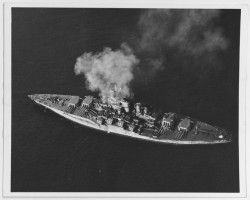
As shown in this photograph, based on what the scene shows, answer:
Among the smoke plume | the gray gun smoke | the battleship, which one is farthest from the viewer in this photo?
the battleship

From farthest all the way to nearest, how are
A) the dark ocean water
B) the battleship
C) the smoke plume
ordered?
the battleship → the smoke plume → the dark ocean water

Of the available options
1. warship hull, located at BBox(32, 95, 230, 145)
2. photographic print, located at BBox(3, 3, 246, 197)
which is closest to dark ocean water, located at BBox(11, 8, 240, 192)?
photographic print, located at BBox(3, 3, 246, 197)

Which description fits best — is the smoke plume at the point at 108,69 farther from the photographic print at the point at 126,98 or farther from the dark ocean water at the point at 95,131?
the dark ocean water at the point at 95,131

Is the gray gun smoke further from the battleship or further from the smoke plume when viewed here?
the battleship


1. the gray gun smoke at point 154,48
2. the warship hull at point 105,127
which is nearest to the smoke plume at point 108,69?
the gray gun smoke at point 154,48

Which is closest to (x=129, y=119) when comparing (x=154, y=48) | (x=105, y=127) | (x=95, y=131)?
(x=105, y=127)

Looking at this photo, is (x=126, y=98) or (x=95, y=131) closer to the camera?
(x=126, y=98)

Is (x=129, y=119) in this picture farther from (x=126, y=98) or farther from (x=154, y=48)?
(x=154, y=48)
